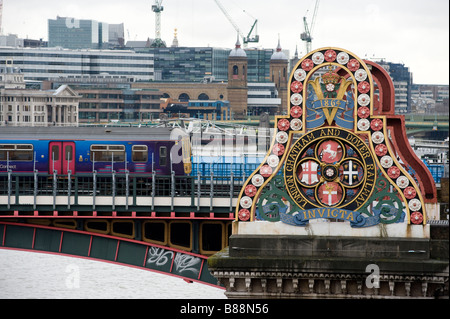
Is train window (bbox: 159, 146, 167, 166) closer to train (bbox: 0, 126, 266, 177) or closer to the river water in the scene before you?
train (bbox: 0, 126, 266, 177)

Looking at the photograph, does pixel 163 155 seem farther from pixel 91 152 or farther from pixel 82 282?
pixel 82 282

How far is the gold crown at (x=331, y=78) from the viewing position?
29375 millimetres

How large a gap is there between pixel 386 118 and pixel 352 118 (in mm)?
1013

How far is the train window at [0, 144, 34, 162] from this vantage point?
5135cm

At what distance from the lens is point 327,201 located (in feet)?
96.1

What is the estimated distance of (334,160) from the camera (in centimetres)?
2934

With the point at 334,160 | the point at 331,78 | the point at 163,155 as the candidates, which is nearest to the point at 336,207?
the point at 334,160

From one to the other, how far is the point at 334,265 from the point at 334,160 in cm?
306

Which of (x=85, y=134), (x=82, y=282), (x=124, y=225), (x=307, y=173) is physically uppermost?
(x=85, y=134)

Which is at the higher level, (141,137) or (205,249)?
(141,137)

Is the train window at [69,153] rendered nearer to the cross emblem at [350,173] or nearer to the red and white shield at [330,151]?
the cross emblem at [350,173]

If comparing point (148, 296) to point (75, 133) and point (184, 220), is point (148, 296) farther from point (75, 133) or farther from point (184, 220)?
point (184, 220)

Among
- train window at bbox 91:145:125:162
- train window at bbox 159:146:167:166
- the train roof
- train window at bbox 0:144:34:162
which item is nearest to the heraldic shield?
train window at bbox 159:146:167:166
